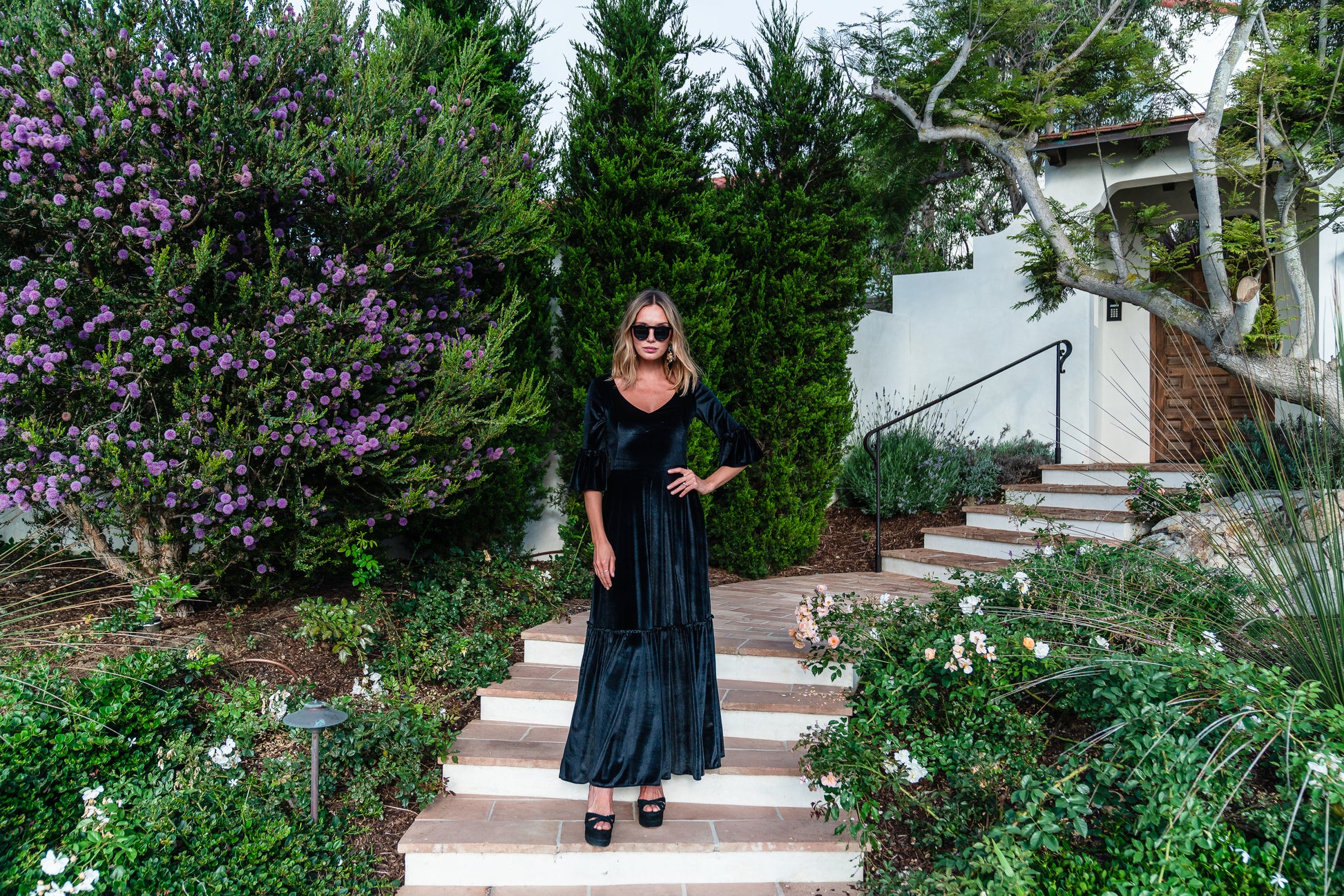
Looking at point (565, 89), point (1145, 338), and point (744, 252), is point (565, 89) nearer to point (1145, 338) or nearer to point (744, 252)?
point (744, 252)

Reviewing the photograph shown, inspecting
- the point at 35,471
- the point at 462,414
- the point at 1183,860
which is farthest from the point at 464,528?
the point at 1183,860

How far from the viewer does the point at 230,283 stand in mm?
3551

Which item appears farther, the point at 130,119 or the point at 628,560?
the point at 130,119

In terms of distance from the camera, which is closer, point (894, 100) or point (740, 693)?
point (740, 693)

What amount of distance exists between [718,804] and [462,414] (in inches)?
84.1

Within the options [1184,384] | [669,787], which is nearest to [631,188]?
[669,787]

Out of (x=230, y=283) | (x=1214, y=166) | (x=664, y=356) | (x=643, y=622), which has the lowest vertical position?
(x=643, y=622)

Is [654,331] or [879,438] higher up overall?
[654,331]

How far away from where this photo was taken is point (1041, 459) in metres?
7.20

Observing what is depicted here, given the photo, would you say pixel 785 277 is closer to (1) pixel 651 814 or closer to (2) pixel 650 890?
(1) pixel 651 814

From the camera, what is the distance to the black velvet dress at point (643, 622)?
2.67 m

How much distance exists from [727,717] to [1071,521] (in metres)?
3.55

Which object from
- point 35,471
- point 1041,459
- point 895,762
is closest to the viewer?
point 895,762

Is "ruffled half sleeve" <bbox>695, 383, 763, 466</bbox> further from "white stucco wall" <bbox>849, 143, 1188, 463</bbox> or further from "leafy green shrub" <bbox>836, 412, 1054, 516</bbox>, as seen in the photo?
"white stucco wall" <bbox>849, 143, 1188, 463</bbox>
